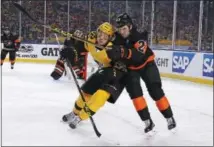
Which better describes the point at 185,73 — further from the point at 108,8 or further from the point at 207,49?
the point at 108,8

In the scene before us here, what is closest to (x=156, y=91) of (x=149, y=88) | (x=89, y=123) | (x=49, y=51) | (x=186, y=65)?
(x=149, y=88)

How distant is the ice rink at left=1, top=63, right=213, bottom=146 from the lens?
316 cm

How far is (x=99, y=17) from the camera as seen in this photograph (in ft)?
39.4

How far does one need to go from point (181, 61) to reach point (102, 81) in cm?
523

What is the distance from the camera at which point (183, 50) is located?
8.43 m

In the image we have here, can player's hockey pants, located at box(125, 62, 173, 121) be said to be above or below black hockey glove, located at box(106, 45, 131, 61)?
below

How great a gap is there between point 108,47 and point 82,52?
4277 mm

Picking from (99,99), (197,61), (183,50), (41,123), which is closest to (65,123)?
(41,123)

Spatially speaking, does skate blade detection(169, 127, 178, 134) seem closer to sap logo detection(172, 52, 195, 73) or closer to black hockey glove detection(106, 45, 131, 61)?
black hockey glove detection(106, 45, 131, 61)

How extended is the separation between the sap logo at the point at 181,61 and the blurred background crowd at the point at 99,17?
20.0 inches

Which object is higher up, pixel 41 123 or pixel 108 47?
pixel 108 47

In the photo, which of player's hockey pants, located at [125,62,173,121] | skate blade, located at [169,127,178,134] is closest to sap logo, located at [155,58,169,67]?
skate blade, located at [169,127,178,134]

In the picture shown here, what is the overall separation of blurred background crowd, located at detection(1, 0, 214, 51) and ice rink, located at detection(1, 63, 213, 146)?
3.36 metres

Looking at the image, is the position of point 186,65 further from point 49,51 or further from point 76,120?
point 76,120
